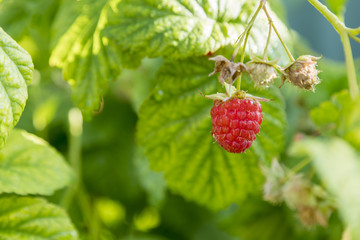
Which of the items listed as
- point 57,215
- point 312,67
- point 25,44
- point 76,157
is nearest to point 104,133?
point 76,157

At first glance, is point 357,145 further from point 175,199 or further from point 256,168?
point 175,199

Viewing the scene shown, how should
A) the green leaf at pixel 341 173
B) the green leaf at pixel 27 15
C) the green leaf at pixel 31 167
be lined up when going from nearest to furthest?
the green leaf at pixel 341 173
the green leaf at pixel 31 167
the green leaf at pixel 27 15

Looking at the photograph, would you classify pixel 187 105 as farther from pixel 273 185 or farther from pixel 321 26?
pixel 321 26

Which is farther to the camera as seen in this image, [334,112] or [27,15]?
[27,15]

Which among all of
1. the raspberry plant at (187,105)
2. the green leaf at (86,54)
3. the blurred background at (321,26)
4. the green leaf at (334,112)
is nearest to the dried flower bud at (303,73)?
the raspberry plant at (187,105)

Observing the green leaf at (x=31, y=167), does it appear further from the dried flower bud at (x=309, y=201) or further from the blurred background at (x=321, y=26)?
the blurred background at (x=321, y=26)

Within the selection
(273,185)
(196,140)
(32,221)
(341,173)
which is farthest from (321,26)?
(341,173)
